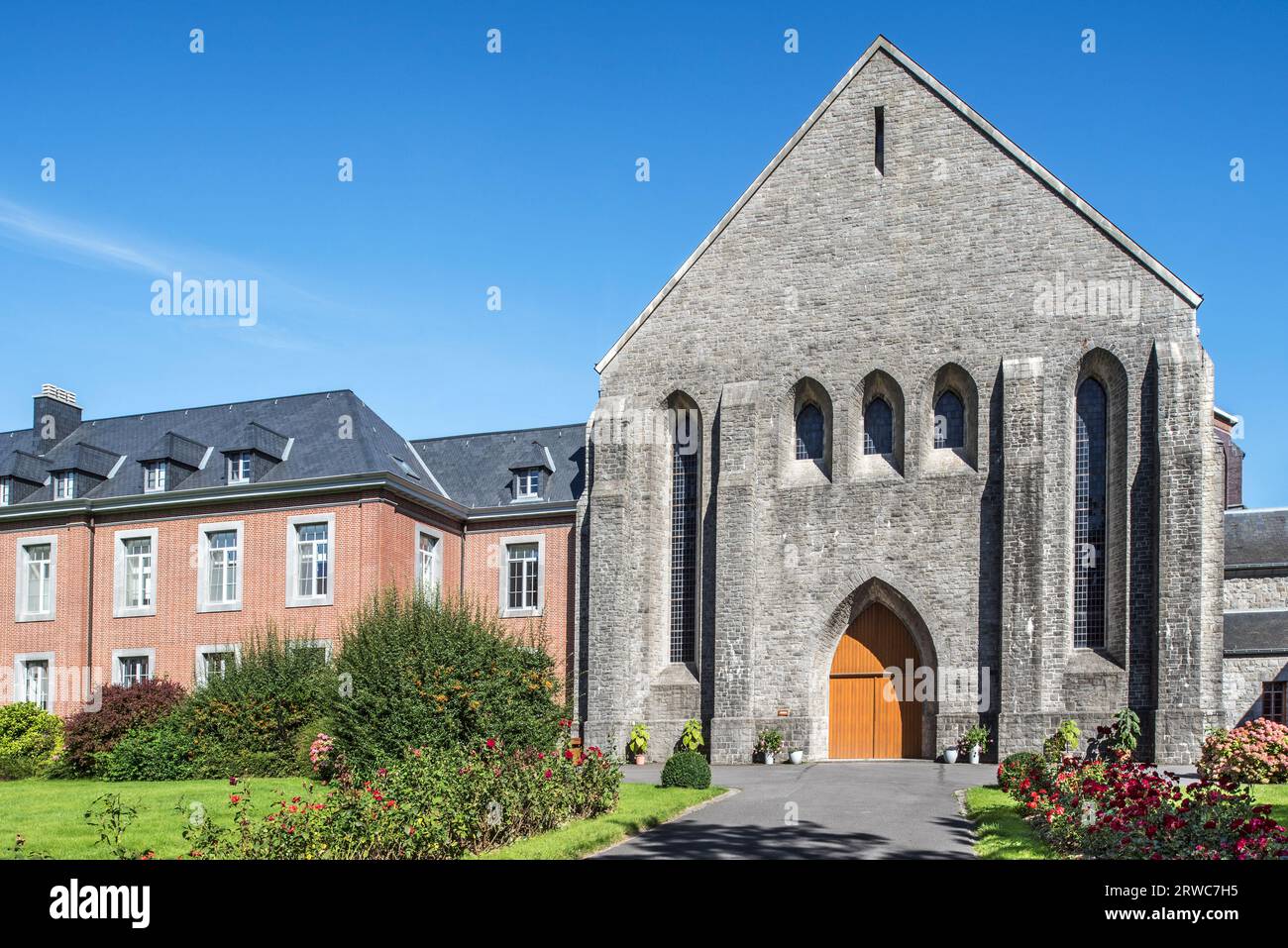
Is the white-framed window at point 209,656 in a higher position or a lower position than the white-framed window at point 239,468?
lower

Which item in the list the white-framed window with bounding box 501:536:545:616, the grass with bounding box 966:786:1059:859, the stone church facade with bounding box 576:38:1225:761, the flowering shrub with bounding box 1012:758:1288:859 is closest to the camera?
the flowering shrub with bounding box 1012:758:1288:859

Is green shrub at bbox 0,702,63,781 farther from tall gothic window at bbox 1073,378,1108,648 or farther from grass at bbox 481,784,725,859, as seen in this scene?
tall gothic window at bbox 1073,378,1108,648

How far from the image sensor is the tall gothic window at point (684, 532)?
29641 millimetres

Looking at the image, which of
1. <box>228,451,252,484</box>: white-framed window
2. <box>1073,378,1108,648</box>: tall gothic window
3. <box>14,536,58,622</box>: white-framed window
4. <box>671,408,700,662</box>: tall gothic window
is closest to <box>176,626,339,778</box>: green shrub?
<box>228,451,252,484</box>: white-framed window

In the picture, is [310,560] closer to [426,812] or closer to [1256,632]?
[426,812]

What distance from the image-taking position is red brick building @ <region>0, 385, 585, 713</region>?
31.5m

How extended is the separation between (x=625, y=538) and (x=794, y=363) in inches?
236

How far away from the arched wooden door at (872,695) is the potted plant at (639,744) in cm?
445

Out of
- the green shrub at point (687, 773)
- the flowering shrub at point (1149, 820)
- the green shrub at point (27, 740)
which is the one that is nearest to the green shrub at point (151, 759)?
the green shrub at point (27, 740)

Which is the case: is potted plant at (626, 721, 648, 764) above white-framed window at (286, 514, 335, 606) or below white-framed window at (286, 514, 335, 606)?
below

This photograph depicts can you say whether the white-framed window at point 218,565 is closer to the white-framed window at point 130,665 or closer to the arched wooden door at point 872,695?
the white-framed window at point 130,665

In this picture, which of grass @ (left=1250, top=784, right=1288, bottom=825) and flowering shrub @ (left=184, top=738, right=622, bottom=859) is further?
grass @ (left=1250, top=784, right=1288, bottom=825)

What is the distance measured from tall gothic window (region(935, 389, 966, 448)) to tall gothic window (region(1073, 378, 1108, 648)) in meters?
2.64

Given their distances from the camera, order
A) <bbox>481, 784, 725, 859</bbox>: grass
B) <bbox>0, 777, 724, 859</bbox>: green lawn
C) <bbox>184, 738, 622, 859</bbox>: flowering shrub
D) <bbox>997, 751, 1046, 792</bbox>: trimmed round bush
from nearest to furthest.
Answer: <bbox>184, 738, 622, 859</bbox>: flowering shrub
<bbox>481, 784, 725, 859</bbox>: grass
<bbox>0, 777, 724, 859</bbox>: green lawn
<bbox>997, 751, 1046, 792</bbox>: trimmed round bush
